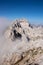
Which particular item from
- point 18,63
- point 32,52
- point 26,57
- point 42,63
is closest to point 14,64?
point 18,63

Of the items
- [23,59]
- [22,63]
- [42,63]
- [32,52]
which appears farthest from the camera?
[32,52]

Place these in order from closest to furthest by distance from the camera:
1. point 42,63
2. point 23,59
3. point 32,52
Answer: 1. point 42,63
2. point 23,59
3. point 32,52

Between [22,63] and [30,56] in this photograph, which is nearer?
[22,63]

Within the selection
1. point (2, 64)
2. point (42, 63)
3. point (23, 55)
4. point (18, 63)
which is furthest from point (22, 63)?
point (42, 63)

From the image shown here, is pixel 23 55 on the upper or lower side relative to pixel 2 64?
upper

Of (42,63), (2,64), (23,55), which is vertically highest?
(42,63)

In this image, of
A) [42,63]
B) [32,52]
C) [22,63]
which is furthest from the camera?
[32,52]

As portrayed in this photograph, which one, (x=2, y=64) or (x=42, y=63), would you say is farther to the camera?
(x=2, y=64)

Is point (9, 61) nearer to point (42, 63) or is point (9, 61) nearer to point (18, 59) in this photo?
point (18, 59)

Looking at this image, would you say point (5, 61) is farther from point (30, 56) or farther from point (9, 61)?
point (30, 56)
